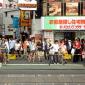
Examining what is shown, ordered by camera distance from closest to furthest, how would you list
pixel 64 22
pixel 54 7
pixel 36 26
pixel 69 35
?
pixel 64 22
pixel 54 7
pixel 69 35
pixel 36 26

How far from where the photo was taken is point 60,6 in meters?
40.4

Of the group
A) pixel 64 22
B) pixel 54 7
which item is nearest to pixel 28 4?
pixel 54 7

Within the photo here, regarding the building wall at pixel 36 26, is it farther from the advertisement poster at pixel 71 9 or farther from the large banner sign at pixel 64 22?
the advertisement poster at pixel 71 9

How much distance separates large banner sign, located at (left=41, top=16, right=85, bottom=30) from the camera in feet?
130

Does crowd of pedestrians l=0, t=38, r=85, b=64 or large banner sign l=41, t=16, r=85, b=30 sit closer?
crowd of pedestrians l=0, t=38, r=85, b=64

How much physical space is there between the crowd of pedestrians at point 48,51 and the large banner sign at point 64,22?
15.7 feet

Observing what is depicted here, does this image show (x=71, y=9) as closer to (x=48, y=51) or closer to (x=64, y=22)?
(x=64, y=22)

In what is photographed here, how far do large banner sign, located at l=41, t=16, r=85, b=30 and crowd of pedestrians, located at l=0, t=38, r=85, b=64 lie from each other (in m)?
4.80

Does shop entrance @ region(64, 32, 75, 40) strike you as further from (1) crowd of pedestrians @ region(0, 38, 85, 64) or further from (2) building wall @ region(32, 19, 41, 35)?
(1) crowd of pedestrians @ region(0, 38, 85, 64)

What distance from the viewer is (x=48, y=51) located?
3197 centimetres

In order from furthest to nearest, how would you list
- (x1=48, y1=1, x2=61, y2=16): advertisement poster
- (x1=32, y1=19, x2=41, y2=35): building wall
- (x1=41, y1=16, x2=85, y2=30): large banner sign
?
(x1=32, y1=19, x2=41, y2=35): building wall → (x1=48, y1=1, x2=61, y2=16): advertisement poster → (x1=41, y1=16, x2=85, y2=30): large banner sign

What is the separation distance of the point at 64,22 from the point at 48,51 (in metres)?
8.15

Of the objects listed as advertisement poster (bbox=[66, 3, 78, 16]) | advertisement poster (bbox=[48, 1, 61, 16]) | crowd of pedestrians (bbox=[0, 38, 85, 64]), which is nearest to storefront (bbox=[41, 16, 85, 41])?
advertisement poster (bbox=[48, 1, 61, 16])

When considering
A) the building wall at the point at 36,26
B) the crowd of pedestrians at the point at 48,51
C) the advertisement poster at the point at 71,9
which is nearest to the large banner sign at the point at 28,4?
the advertisement poster at the point at 71,9
